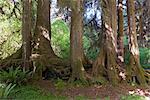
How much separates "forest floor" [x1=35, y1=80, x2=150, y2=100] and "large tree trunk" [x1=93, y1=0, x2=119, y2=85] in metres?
0.72

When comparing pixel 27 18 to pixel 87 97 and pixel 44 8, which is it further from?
pixel 87 97

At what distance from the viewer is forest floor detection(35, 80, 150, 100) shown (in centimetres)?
1084

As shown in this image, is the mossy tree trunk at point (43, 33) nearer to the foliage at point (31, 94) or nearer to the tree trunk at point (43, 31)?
the tree trunk at point (43, 31)

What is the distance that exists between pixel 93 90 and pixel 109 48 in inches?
92.5

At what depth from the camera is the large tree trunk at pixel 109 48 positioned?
41.9 ft

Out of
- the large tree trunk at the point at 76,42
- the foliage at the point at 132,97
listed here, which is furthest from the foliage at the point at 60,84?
the foliage at the point at 132,97

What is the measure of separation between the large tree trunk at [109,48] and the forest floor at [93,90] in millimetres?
724

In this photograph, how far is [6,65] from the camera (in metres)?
13.3

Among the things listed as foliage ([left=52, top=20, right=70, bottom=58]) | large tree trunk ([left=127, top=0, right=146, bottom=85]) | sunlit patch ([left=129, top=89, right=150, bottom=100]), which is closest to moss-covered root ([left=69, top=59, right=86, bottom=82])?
sunlit patch ([left=129, top=89, right=150, bottom=100])

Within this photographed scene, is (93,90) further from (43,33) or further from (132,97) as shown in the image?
(43,33)

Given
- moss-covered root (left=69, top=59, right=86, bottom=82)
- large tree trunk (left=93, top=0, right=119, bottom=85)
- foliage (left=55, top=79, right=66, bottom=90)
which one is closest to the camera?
foliage (left=55, top=79, right=66, bottom=90)

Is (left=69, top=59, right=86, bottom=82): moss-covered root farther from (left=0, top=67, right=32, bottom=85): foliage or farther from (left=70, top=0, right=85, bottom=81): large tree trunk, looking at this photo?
(left=0, top=67, right=32, bottom=85): foliage

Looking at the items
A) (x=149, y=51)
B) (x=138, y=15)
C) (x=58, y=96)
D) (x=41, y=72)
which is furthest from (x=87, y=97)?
(x=149, y=51)

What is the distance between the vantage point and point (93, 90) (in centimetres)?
1146
